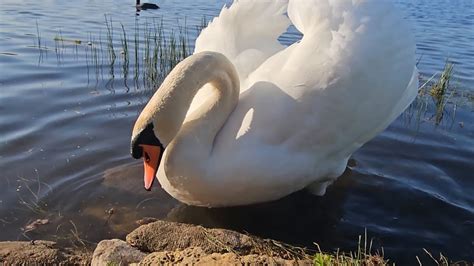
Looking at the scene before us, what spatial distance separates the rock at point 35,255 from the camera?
369 cm

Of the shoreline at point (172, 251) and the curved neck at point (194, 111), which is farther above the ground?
the curved neck at point (194, 111)

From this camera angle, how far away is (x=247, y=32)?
5.88 meters

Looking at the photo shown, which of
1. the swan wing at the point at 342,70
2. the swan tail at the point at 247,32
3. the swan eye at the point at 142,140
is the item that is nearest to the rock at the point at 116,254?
the swan eye at the point at 142,140

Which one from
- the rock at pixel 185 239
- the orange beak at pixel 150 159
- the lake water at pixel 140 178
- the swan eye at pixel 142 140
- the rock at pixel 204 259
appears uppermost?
the swan eye at pixel 142 140

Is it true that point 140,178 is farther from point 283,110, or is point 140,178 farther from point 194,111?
point 283,110

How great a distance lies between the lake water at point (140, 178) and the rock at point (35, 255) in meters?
0.62

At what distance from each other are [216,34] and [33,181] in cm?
226

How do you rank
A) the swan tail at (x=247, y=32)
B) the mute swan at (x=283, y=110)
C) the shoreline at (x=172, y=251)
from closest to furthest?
the shoreline at (x=172, y=251)
the mute swan at (x=283, y=110)
the swan tail at (x=247, y=32)

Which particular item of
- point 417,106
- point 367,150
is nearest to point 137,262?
point 367,150

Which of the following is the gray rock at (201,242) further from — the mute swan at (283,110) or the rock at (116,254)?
the mute swan at (283,110)

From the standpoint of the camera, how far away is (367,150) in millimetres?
6828

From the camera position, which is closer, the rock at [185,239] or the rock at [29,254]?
the rock at [29,254]

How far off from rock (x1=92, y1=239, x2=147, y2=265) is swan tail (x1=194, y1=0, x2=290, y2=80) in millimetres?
2227

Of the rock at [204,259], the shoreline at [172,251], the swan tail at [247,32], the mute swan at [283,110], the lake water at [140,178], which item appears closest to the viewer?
the rock at [204,259]
